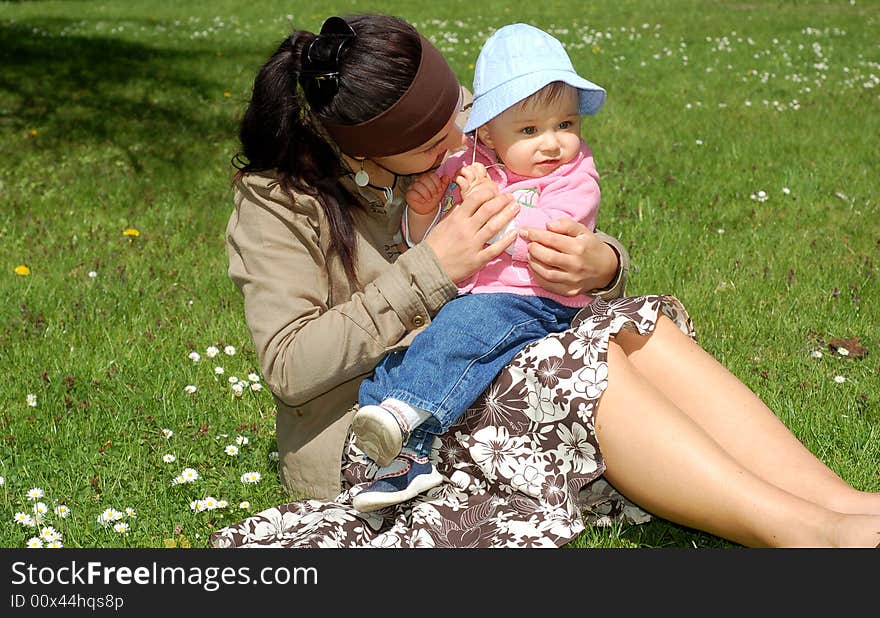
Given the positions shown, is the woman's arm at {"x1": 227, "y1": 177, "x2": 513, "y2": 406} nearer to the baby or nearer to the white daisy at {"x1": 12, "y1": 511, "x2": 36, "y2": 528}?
the baby

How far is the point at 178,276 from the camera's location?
19.5 feet

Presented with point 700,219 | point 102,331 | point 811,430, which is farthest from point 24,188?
point 811,430

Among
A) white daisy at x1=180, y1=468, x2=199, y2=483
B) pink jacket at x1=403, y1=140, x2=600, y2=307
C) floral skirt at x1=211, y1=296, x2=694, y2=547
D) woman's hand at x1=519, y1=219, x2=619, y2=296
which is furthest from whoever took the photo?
white daisy at x1=180, y1=468, x2=199, y2=483

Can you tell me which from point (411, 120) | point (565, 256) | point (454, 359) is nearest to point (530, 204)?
point (565, 256)

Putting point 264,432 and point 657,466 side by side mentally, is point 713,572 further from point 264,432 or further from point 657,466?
point 264,432

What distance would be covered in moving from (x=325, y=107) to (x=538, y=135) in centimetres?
76

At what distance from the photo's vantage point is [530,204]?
357 cm

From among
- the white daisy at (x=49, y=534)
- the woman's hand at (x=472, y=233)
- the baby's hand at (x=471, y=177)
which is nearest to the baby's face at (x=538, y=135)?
the baby's hand at (x=471, y=177)

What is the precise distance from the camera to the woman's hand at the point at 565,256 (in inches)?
130

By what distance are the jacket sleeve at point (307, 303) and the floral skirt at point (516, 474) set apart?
0.35m

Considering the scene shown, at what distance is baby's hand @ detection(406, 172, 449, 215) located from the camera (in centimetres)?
351

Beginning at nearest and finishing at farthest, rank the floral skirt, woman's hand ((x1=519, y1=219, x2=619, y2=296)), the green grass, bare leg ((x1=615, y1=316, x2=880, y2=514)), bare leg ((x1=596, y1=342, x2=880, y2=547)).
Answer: bare leg ((x1=596, y1=342, x2=880, y2=547)), bare leg ((x1=615, y1=316, x2=880, y2=514)), the floral skirt, woman's hand ((x1=519, y1=219, x2=619, y2=296)), the green grass

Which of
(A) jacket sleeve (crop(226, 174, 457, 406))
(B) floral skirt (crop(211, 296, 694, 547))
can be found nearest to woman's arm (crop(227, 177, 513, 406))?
(A) jacket sleeve (crop(226, 174, 457, 406))

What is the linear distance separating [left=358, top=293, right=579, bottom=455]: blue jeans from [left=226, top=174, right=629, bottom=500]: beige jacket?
68mm
